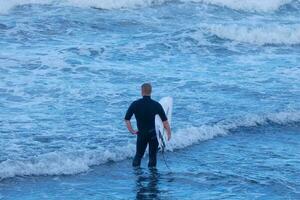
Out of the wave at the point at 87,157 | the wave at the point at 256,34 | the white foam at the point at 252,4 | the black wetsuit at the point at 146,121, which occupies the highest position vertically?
the white foam at the point at 252,4

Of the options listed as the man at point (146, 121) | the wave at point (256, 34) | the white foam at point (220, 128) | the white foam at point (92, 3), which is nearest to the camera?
the man at point (146, 121)

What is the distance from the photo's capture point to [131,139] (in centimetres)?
1348

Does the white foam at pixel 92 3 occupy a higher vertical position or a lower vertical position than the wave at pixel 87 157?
higher

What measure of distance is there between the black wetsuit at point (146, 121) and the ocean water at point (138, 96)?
0.98 ft

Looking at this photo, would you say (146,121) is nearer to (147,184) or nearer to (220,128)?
(147,184)

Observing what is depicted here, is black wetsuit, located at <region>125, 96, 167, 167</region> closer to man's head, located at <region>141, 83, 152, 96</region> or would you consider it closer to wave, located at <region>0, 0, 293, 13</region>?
man's head, located at <region>141, 83, 152, 96</region>

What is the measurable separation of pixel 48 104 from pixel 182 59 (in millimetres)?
6774

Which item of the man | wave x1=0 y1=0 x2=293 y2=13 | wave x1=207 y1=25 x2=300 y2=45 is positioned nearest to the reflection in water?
the man

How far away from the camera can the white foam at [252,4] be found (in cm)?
3095

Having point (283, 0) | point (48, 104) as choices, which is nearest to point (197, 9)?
point (283, 0)

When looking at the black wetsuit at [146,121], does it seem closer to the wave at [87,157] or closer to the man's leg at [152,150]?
the man's leg at [152,150]

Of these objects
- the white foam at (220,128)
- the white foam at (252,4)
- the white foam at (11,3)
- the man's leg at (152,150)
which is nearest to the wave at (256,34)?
A: the white foam at (252,4)

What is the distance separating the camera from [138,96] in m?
17.0

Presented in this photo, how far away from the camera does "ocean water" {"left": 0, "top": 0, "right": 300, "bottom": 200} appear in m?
11.3
